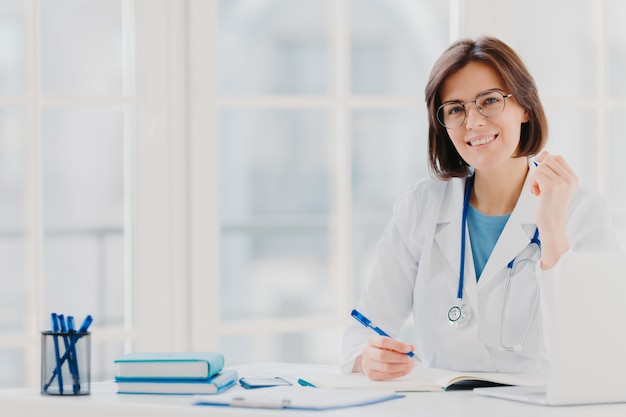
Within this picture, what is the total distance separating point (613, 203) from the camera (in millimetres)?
3574

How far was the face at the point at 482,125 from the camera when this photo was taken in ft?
6.99

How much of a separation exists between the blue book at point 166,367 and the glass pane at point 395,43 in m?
10.1

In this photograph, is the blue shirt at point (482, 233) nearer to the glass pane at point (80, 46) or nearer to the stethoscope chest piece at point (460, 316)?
the stethoscope chest piece at point (460, 316)

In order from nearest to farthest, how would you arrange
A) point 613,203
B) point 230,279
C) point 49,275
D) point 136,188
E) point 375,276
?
point 375,276 < point 136,188 < point 613,203 < point 49,275 < point 230,279

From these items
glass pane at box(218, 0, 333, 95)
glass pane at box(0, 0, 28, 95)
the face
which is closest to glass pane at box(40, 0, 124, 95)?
glass pane at box(0, 0, 28, 95)

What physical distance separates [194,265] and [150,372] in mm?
1359

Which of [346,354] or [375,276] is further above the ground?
[375,276]

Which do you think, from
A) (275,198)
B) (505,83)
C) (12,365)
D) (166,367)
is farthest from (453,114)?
(275,198)

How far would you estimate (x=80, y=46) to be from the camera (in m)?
10.3

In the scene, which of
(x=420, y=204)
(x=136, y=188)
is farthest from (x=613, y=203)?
(x=136, y=188)

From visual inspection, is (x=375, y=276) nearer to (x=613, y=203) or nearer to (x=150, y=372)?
(x=150, y=372)

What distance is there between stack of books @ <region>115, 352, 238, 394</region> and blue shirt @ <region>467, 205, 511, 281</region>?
79 cm

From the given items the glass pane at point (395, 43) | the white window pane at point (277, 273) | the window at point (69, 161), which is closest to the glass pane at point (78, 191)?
the window at point (69, 161)

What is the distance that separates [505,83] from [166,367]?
1063mm
